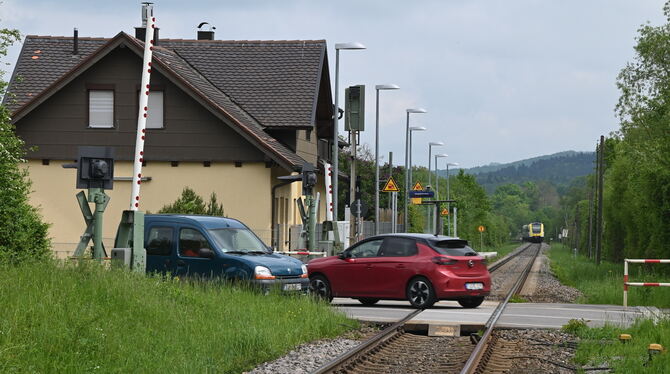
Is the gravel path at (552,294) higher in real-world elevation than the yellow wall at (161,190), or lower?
lower

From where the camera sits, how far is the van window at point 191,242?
20250 mm

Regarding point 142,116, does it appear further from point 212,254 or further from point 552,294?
point 552,294

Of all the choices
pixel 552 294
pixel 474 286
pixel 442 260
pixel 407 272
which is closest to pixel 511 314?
pixel 474 286

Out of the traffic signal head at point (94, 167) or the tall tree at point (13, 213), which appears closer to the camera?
the traffic signal head at point (94, 167)

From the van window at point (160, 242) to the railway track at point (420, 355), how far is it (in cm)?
494

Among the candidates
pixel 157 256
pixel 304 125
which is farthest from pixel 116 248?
pixel 304 125

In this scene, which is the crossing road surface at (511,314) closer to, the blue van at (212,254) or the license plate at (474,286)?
the license plate at (474,286)

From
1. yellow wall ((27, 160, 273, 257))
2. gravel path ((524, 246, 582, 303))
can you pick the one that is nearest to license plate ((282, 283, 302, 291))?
gravel path ((524, 246, 582, 303))

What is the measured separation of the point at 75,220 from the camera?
37.6 meters

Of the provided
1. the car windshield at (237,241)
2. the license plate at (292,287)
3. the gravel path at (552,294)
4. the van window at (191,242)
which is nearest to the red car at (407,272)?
the car windshield at (237,241)

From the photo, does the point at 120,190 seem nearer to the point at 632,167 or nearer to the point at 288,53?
the point at 288,53

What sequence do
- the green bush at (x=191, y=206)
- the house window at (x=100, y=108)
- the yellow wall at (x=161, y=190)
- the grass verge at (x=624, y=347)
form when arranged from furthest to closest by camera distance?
the house window at (x=100, y=108), the yellow wall at (x=161, y=190), the green bush at (x=191, y=206), the grass verge at (x=624, y=347)

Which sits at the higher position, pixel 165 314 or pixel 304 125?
pixel 304 125

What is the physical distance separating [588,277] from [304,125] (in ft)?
48.6
